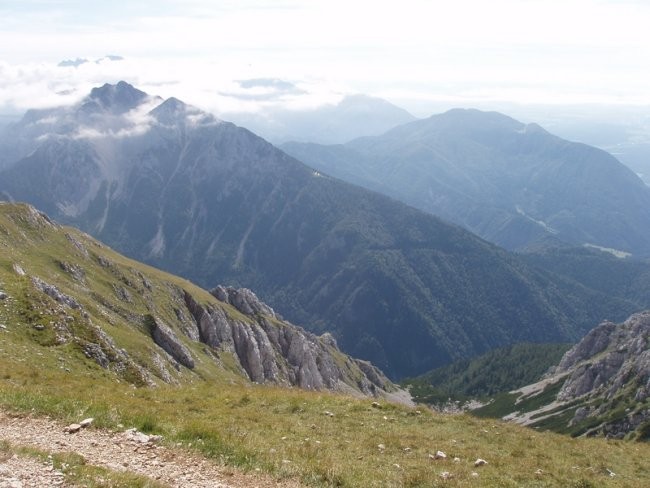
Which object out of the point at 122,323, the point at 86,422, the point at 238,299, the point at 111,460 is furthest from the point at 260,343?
the point at 111,460

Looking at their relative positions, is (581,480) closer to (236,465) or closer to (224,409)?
(236,465)

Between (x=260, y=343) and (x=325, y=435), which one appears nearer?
(x=325, y=435)

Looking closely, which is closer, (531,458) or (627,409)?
(531,458)

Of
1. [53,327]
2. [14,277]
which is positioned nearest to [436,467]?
[53,327]

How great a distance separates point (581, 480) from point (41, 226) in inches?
4417

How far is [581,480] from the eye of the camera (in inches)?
921

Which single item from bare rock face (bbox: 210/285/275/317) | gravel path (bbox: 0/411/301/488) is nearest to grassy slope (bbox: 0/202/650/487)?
gravel path (bbox: 0/411/301/488)

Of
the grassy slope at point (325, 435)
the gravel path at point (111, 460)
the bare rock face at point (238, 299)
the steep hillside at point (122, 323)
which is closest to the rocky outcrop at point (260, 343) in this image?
the bare rock face at point (238, 299)

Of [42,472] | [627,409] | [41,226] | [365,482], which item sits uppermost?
[42,472]

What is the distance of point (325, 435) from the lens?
87.0 feet

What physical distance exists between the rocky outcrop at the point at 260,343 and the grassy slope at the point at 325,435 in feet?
314

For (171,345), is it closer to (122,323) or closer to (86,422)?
(122,323)

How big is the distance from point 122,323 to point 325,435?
69.4 metres

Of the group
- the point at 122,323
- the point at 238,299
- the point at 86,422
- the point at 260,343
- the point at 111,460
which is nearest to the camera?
the point at 111,460
